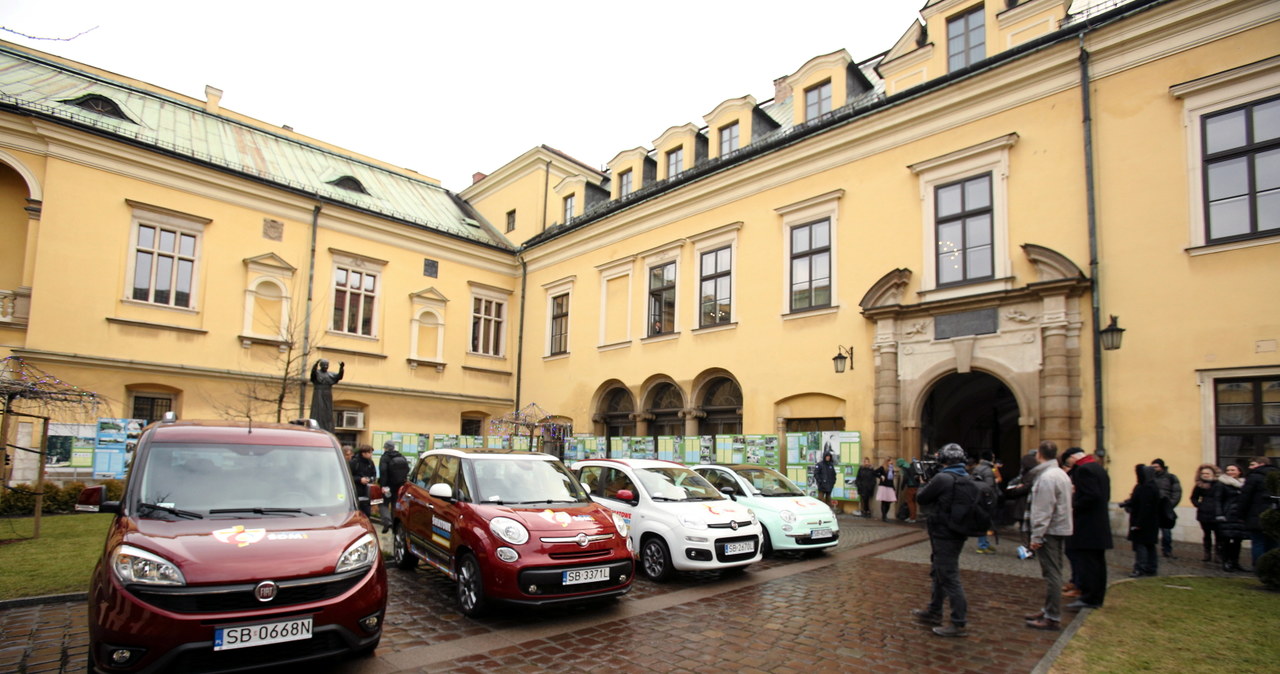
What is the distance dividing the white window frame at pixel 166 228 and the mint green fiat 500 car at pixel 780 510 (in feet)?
59.1

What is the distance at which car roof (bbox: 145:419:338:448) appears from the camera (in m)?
6.12

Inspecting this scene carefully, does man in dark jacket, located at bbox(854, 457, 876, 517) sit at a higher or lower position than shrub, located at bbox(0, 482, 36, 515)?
higher

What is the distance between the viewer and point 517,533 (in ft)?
23.6

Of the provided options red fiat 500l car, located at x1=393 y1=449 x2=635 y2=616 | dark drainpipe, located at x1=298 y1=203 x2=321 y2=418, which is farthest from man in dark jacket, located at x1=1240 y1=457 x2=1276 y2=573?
dark drainpipe, located at x1=298 y1=203 x2=321 y2=418

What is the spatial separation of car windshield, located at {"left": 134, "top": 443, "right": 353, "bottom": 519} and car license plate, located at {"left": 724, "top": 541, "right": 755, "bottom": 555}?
5.18 m

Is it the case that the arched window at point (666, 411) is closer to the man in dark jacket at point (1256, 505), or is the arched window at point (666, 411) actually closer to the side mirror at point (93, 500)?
the man in dark jacket at point (1256, 505)

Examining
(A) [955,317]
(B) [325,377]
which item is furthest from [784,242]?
(B) [325,377]

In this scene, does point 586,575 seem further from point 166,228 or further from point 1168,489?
point 166,228

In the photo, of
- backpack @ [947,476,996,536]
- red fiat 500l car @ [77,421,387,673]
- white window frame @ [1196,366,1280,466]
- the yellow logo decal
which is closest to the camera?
red fiat 500l car @ [77,421,387,673]

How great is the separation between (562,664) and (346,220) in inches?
912

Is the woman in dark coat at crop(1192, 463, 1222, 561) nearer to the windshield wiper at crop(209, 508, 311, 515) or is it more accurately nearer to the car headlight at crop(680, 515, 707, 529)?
the car headlight at crop(680, 515, 707, 529)

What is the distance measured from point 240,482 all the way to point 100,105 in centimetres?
2295

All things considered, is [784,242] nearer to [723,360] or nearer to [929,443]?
[723,360]

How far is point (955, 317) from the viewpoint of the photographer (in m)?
15.8
